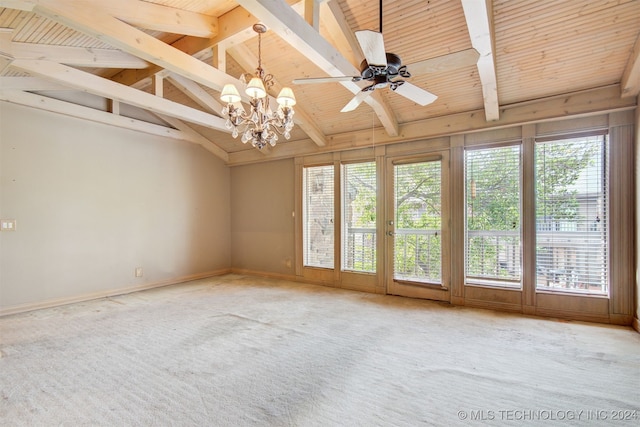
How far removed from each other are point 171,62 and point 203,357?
2916mm

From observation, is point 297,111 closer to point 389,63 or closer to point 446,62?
point 389,63

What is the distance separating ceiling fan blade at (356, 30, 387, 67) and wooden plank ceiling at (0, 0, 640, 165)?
36cm

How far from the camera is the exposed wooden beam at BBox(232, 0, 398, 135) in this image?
7.62 ft

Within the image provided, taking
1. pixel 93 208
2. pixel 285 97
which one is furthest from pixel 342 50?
pixel 93 208

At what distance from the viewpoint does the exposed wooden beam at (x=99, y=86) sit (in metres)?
3.16

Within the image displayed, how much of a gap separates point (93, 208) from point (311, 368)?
4.26 m

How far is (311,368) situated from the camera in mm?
2494

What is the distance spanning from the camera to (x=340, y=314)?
12.8ft

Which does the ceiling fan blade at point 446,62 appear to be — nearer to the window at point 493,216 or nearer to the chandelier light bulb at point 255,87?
the chandelier light bulb at point 255,87

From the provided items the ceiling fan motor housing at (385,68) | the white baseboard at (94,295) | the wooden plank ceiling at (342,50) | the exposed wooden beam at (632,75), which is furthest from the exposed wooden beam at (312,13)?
the white baseboard at (94,295)

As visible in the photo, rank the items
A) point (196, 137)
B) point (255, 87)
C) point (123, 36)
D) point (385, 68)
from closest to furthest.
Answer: point (385, 68), point (123, 36), point (255, 87), point (196, 137)

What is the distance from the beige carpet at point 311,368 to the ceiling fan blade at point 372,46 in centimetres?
240

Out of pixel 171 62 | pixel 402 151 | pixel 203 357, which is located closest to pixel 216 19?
pixel 171 62

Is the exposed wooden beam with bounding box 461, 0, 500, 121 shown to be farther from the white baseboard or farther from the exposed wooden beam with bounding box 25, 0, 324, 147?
the white baseboard
